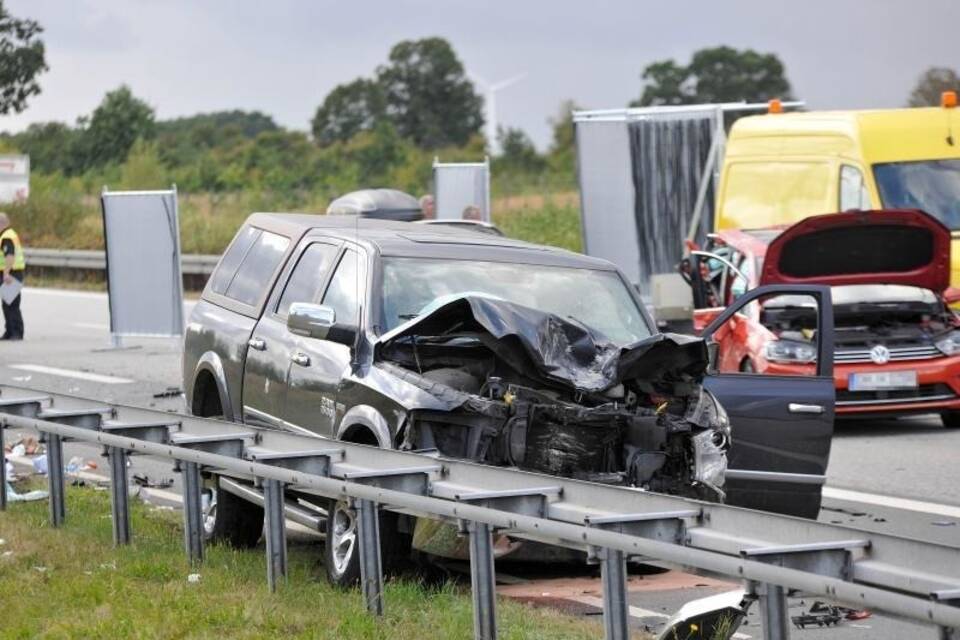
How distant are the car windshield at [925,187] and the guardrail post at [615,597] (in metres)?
13.0

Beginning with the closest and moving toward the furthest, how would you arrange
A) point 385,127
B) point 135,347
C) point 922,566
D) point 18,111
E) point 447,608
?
point 922,566
point 447,608
point 135,347
point 18,111
point 385,127

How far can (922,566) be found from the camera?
5289mm

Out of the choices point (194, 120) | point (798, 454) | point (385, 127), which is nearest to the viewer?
point (798, 454)

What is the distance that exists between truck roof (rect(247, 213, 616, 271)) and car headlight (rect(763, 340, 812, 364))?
465cm

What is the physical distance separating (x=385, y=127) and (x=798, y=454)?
232ft

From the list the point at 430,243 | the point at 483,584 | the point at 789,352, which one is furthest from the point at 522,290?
the point at 789,352

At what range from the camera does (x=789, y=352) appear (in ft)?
49.1

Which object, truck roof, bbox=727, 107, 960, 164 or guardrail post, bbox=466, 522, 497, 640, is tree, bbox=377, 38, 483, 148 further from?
guardrail post, bbox=466, 522, 497, 640

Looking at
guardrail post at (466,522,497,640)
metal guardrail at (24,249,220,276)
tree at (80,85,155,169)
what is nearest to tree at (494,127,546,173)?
tree at (80,85,155,169)

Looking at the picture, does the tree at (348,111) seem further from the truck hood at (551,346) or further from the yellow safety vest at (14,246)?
Answer: the truck hood at (551,346)

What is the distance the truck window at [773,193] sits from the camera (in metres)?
19.1

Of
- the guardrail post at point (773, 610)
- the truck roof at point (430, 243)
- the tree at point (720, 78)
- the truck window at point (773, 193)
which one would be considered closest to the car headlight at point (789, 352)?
the truck window at point (773, 193)

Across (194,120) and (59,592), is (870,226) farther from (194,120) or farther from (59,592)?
(194,120)

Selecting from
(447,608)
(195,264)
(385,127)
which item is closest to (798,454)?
(447,608)
